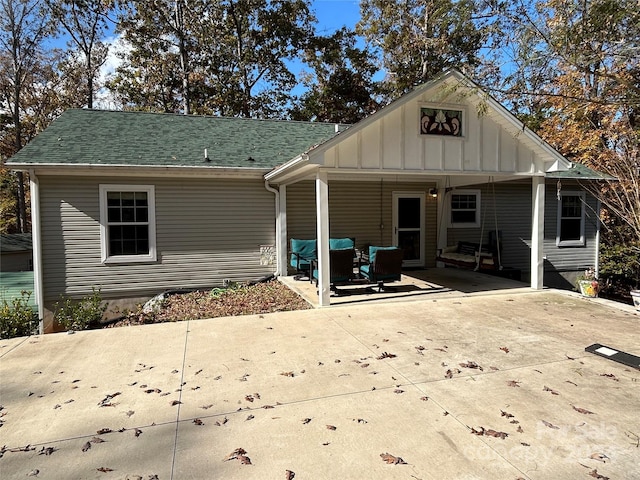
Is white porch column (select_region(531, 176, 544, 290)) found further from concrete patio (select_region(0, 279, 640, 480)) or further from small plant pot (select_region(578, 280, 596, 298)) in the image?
concrete patio (select_region(0, 279, 640, 480))

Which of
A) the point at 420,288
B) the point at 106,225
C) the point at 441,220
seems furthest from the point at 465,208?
the point at 106,225

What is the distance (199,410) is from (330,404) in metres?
1.08

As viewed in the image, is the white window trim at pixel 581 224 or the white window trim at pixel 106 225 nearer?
the white window trim at pixel 106 225

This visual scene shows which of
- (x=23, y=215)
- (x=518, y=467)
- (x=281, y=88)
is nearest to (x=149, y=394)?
(x=518, y=467)

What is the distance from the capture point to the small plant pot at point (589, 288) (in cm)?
706

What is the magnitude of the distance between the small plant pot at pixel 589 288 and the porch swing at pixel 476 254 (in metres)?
1.81

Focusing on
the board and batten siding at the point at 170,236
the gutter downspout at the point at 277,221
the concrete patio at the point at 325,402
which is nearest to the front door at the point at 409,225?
the gutter downspout at the point at 277,221

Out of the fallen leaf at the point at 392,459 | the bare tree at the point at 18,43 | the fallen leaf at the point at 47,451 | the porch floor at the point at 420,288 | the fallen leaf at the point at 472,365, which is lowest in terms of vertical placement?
the fallen leaf at the point at 47,451

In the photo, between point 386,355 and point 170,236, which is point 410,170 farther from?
point 170,236

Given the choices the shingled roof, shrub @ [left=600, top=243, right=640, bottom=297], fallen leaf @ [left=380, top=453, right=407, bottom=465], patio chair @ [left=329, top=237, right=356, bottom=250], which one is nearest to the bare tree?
the shingled roof

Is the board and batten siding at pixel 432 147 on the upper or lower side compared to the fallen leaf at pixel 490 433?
upper

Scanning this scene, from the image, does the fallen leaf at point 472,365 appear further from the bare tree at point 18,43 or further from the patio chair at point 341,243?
the bare tree at point 18,43

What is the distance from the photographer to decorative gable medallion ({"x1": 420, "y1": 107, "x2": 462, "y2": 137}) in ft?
21.9

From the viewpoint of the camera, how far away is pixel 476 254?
9.00 m
